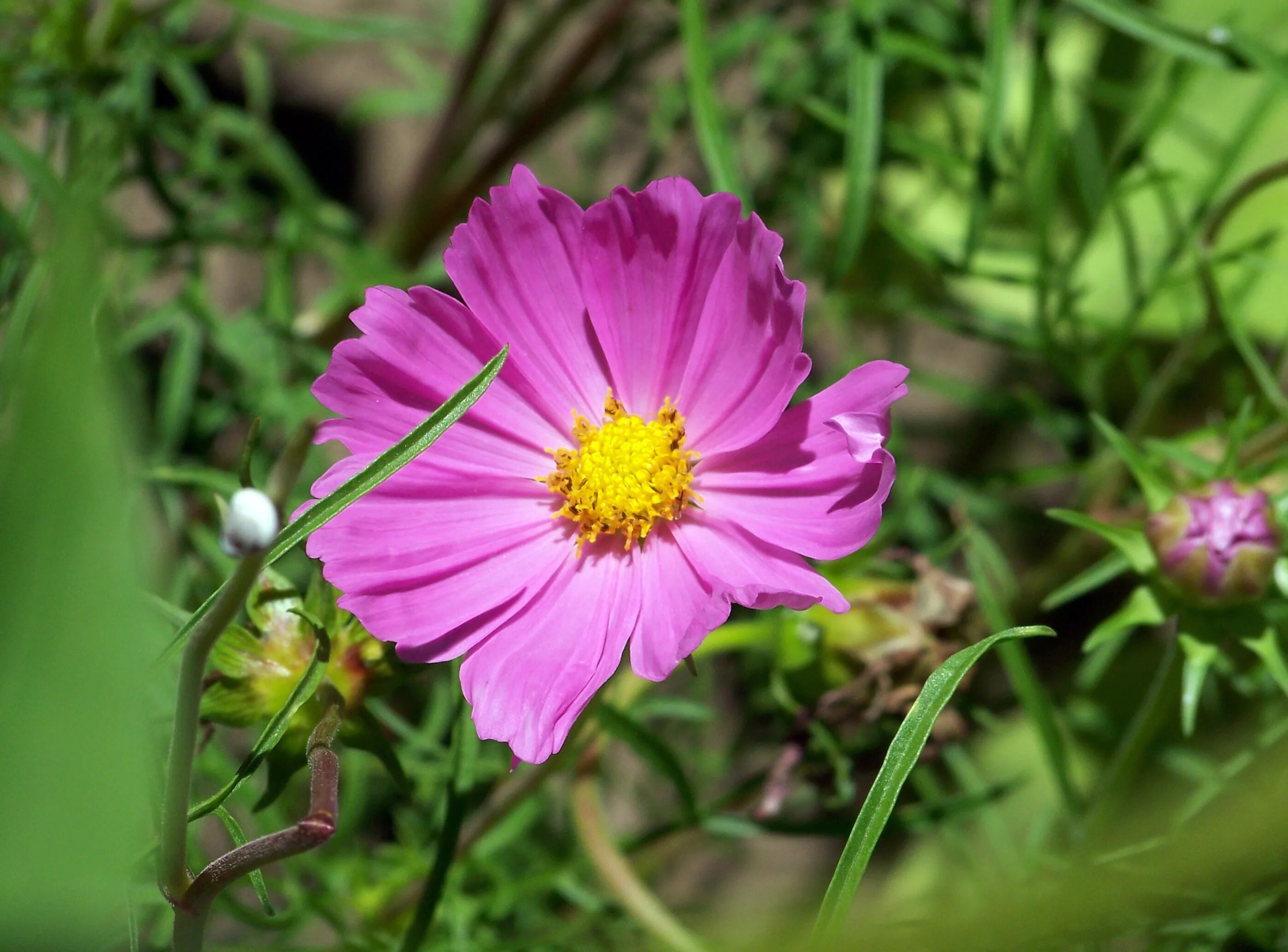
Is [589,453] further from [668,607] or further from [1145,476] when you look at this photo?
[1145,476]

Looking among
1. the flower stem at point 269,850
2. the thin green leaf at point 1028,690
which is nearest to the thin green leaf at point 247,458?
the flower stem at point 269,850

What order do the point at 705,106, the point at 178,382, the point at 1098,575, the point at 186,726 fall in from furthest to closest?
1. the point at 178,382
2. the point at 705,106
3. the point at 1098,575
4. the point at 186,726

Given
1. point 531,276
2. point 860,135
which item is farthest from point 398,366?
point 860,135

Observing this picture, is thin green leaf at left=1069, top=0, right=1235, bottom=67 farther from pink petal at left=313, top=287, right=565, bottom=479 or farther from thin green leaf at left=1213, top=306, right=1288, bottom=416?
pink petal at left=313, top=287, right=565, bottom=479

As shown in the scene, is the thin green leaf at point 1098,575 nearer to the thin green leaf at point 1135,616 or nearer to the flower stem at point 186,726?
the thin green leaf at point 1135,616

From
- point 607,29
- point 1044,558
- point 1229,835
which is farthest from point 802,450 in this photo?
point 1044,558

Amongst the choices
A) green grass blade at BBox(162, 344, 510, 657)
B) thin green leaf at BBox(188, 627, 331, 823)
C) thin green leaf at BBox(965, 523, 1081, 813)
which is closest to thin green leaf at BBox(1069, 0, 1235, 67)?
thin green leaf at BBox(965, 523, 1081, 813)
